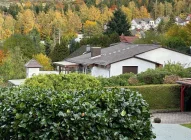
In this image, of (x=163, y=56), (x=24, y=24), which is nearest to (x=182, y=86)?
(x=163, y=56)

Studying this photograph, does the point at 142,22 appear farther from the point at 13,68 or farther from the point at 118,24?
the point at 13,68

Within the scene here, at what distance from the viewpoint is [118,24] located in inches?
3206

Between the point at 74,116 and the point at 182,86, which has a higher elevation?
the point at 182,86

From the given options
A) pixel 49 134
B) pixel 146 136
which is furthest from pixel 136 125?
pixel 49 134

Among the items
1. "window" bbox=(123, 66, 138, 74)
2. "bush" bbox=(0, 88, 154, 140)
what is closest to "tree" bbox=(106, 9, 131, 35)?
"window" bbox=(123, 66, 138, 74)

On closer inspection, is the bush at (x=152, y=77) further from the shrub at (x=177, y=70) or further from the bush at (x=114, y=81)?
the shrub at (x=177, y=70)

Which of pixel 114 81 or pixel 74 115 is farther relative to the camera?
pixel 114 81

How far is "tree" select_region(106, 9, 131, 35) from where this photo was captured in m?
80.1

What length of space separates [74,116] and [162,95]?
18482 mm

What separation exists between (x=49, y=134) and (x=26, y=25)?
4078 inches

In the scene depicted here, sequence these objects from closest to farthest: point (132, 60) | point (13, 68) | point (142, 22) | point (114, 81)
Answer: point (114, 81), point (132, 60), point (13, 68), point (142, 22)

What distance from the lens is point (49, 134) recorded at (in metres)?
11.2

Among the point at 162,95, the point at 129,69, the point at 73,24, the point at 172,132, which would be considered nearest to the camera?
the point at 172,132

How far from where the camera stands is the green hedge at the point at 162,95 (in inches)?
1129
